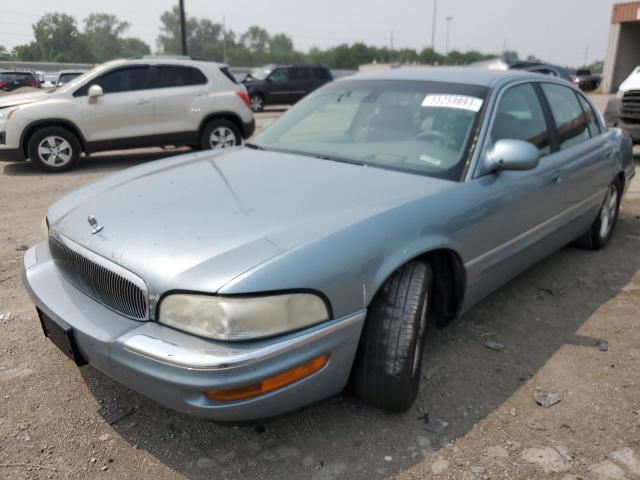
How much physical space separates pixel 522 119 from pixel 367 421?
7.02 feet

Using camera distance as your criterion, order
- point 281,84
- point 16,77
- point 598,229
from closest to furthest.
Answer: point 598,229 < point 281,84 < point 16,77

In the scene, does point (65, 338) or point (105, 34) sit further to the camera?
point (105, 34)

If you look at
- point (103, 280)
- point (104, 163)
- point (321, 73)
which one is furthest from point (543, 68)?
point (103, 280)

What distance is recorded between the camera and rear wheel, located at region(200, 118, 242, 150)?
8.98 m

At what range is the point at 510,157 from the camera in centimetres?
282

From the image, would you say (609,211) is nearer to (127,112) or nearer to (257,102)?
(127,112)

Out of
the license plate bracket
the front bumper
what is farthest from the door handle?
the license plate bracket

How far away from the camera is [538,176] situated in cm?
331

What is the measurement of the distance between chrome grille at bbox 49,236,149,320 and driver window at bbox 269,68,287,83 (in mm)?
17966

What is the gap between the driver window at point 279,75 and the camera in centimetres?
1955

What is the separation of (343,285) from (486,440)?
38.0 inches

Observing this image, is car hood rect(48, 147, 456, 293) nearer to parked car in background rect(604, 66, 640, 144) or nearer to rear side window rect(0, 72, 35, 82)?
parked car in background rect(604, 66, 640, 144)

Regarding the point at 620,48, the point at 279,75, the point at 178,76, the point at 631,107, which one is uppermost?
the point at 620,48

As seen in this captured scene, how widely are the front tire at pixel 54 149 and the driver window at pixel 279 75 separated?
40.6 ft
